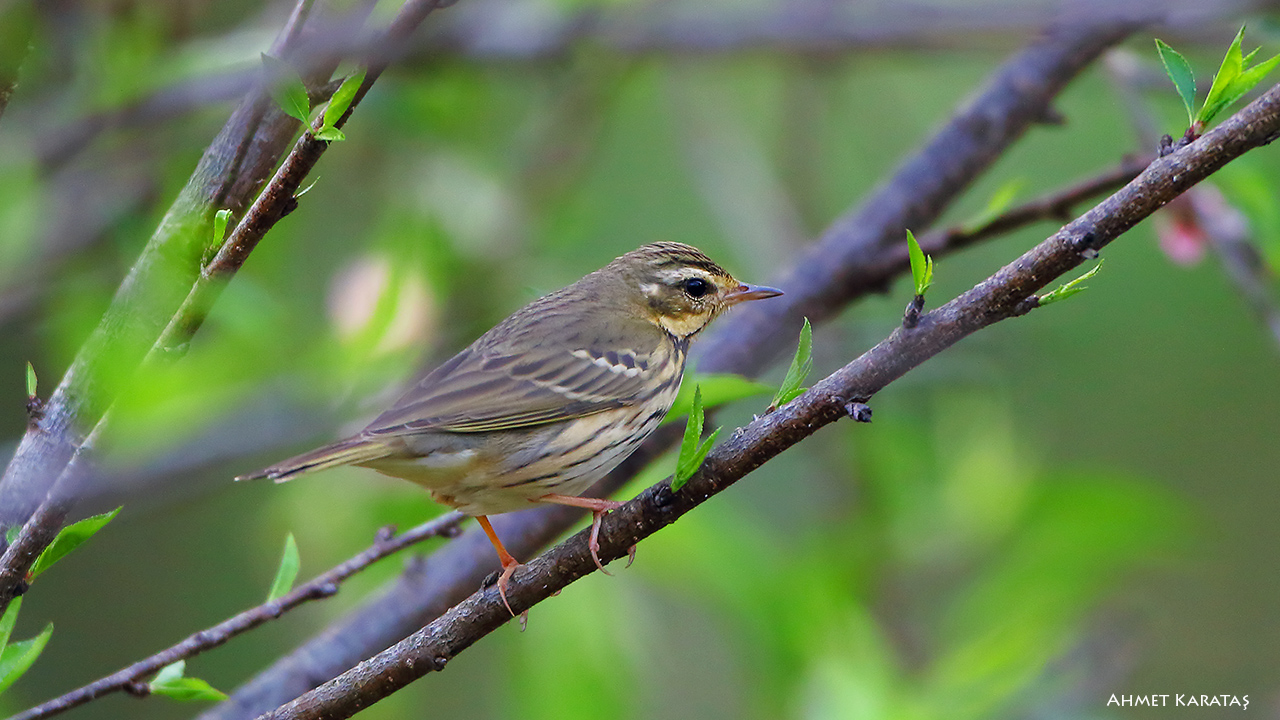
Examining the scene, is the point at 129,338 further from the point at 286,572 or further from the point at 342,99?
the point at 286,572

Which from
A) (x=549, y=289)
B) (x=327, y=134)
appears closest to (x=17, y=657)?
(x=327, y=134)

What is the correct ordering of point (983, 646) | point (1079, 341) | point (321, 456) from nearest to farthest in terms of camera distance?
point (321, 456) < point (983, 646) < point (1079, 341)

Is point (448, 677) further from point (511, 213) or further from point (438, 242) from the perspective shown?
point (438, 242)

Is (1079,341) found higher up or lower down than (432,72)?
lower down

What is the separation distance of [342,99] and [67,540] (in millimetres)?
1027

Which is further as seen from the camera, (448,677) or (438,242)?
(448,677)

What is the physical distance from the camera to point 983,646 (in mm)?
4406

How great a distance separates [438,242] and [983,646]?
2624 mm

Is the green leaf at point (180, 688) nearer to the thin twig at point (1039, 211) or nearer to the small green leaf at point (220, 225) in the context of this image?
the small green leaf at point (220, 225)

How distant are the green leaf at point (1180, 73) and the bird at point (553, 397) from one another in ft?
5.72

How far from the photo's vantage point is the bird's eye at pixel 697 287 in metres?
4.93

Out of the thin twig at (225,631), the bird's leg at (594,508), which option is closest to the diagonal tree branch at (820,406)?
the bird's leg at (594,508)

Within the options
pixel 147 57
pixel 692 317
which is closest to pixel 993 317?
pixel 692 317

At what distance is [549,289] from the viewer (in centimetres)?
538
